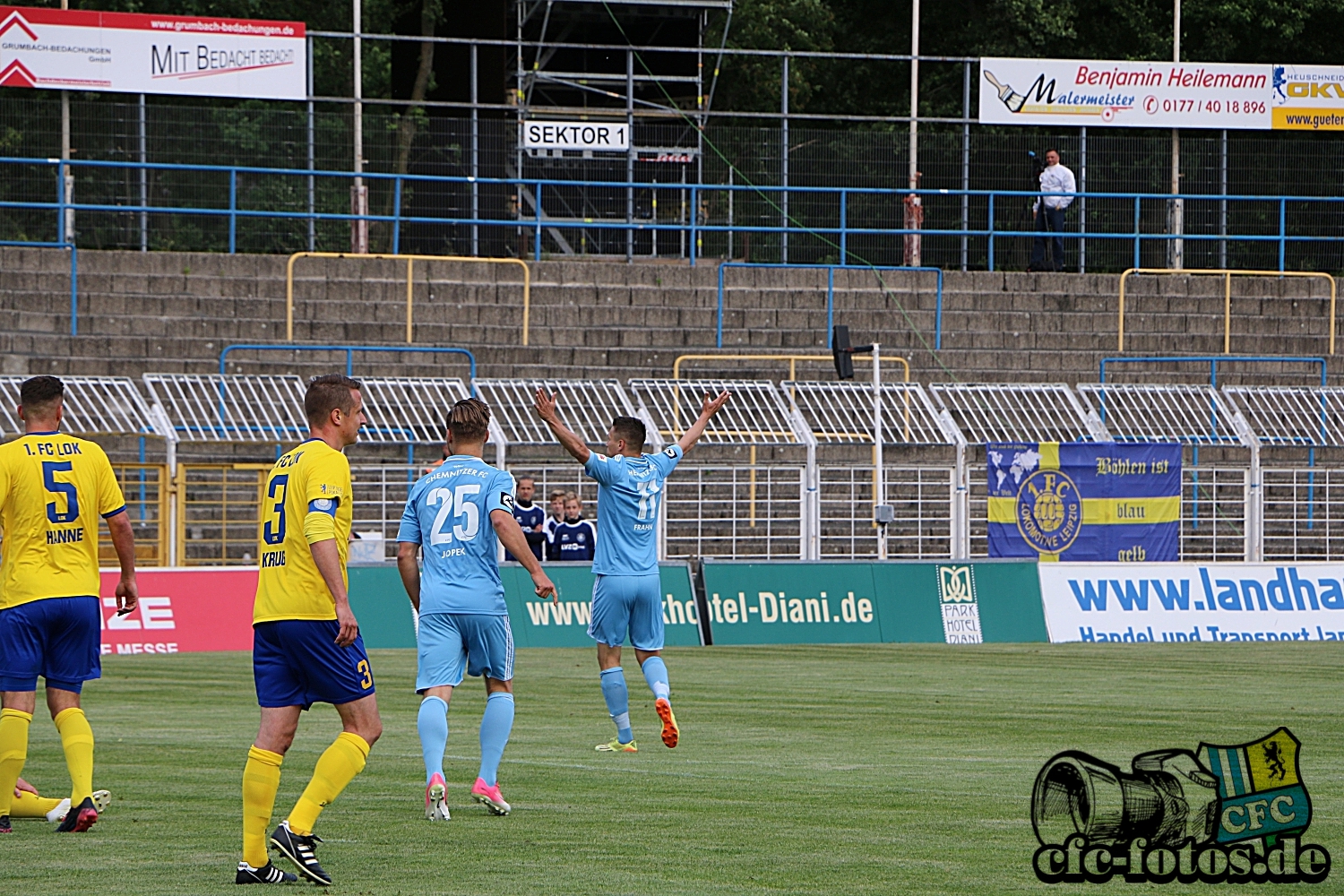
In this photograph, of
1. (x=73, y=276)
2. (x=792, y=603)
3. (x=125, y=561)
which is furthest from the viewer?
(x=73, y=276)

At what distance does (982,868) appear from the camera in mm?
7930

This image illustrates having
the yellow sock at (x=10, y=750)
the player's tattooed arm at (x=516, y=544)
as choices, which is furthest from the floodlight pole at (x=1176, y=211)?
the yellow sock at (x=10, y=750)

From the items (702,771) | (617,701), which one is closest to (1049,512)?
(617,701)

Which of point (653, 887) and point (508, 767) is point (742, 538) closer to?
point (508, 767)

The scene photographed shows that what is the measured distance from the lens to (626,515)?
12648mm

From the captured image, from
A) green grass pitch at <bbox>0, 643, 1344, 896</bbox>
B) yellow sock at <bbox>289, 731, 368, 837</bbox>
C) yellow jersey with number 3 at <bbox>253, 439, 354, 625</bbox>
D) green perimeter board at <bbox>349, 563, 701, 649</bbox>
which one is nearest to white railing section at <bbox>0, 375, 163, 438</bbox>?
green perimeter board at <bbox>349, 563, 701, 649</bbox>

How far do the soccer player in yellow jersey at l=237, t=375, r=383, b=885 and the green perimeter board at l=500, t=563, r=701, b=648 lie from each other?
43.0ft

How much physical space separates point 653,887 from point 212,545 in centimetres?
1767

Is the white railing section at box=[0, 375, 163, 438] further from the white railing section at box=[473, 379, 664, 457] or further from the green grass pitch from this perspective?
the green grass pitch

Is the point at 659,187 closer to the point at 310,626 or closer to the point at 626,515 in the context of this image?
the point at 626,515

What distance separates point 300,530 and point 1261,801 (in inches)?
166

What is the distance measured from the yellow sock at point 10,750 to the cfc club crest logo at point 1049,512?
53.8 feet

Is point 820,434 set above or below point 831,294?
below

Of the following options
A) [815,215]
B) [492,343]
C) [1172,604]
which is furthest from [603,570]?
[815,215]
